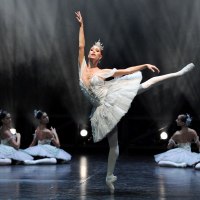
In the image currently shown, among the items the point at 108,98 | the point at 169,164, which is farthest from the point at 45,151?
the point at 108,98

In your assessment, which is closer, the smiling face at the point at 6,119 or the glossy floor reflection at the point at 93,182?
the glossy floor reflection at the point at 93,182

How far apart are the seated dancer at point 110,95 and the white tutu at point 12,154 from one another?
10.8 feet

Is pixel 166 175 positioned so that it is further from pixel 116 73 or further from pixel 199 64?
pixel 199 64

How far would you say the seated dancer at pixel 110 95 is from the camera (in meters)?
5.00

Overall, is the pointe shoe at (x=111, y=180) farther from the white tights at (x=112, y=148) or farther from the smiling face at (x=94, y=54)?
the smiling face at (x=94, y=54)

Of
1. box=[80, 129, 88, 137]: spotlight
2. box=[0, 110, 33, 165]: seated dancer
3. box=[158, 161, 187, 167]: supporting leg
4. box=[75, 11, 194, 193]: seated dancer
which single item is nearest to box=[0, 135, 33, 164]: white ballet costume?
box=[0, 110, 33, 165]: seated dancer

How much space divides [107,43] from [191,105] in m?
2.02

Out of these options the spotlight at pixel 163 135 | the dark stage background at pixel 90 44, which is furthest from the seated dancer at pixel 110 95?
the spotlight at pixel 163 135

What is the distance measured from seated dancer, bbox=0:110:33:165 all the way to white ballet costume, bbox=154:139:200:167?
79.4 inches

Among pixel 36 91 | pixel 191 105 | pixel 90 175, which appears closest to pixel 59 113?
pixel 36 91

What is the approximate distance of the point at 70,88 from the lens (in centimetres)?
1085

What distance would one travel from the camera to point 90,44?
34.6 ft

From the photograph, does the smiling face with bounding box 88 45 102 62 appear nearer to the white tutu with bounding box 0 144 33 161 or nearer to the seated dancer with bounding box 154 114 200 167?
the seated dancer with bounding box 154 114 200 167

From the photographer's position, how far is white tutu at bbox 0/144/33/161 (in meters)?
8.25
